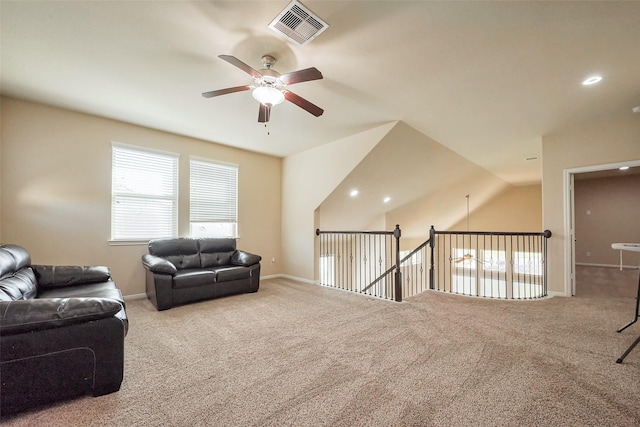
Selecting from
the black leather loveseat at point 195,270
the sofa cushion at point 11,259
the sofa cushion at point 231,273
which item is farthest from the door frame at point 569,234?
the sofa cushion at point 11,259

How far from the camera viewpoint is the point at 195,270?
13.5 ft

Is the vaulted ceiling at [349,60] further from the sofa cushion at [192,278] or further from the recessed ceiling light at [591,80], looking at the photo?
the sofa cushion at [192,278]

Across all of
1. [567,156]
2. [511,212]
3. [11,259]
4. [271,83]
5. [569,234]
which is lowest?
[11,259]

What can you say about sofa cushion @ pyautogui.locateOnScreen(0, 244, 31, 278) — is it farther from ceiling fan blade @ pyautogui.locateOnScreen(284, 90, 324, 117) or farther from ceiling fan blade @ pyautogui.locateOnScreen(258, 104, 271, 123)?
ceiling fan blade @ pyautogui.locateOnScreen(284, 90, 324, 117)

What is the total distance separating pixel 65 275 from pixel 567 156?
7.21m

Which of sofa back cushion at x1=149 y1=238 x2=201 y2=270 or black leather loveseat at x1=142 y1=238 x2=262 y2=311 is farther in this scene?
sofa back cushion at x1=149 y1=238 x2=201 y2=270

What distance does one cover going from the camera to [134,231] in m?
4.20

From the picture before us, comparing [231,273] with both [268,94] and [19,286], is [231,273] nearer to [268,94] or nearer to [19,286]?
[19,286]

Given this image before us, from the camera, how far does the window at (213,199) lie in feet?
16.0

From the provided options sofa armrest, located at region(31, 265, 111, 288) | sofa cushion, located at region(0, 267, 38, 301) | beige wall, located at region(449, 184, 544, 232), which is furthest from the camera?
beige wall, located at region(449, 184, 544, 232)

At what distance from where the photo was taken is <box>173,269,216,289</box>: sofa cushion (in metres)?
3.64

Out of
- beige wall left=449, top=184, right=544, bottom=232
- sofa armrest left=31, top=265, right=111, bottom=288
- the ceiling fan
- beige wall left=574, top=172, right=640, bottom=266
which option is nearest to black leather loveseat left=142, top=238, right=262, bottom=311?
sofa armrest left=31, top=265, right=111, bottom=288

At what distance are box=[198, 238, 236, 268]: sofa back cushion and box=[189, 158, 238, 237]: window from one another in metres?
0.42

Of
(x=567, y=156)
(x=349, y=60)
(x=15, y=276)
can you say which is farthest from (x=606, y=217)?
(x=15, y=276)
